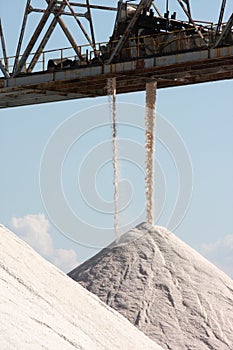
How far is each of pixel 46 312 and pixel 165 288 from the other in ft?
44.9

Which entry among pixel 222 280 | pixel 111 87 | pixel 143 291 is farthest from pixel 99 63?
pixel 222 280

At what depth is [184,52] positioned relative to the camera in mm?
27094

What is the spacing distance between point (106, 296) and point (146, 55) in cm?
1445

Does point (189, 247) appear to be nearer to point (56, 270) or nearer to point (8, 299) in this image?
point (56, 270)

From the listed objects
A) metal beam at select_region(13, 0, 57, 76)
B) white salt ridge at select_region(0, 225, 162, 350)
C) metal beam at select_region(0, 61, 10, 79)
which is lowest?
white salt ridge at select_region(0, 225, 162, 350)

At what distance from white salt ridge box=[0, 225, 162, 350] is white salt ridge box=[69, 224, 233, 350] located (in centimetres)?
639

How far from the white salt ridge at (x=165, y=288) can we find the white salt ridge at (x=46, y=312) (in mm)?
6387

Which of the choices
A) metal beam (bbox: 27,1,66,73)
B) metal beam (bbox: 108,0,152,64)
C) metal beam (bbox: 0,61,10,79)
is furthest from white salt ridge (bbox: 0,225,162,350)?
metal beam (bbox: 108,0,152,64)

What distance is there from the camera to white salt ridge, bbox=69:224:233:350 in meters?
38.6

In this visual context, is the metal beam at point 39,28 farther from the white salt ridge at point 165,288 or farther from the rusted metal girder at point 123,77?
the white salt ridge at point 165,288

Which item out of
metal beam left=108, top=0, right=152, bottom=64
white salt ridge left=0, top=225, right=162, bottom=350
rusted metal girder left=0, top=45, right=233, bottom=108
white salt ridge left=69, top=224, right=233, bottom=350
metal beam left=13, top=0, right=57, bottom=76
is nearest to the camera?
white salt ridge left=0, top=225, right=162, bottom=350

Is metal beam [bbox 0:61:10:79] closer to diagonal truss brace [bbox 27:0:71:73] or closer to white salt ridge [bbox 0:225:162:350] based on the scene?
diagonal truss brace [bbox 27:0:71:73]

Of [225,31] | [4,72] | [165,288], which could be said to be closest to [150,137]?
[225,31]

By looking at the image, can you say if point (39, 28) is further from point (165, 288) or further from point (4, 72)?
point (165, 288)
